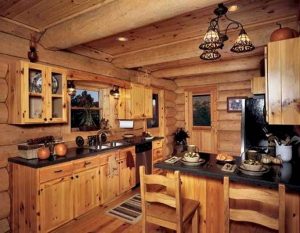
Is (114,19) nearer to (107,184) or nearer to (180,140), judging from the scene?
(107,184)

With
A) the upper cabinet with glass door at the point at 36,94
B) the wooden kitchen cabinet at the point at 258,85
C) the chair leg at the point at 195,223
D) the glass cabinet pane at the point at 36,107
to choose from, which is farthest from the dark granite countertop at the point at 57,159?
the wooden kitchen cabinet at the point at 258,85

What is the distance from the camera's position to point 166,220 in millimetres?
1818

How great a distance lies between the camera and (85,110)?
393cm

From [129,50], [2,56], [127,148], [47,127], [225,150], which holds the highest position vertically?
[129,50]

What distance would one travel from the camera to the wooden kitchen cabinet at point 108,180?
3.31 meters

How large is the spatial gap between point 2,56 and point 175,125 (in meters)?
4.90

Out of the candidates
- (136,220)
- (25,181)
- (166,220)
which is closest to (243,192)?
(166,220)

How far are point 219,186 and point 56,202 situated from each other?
201 centimetres

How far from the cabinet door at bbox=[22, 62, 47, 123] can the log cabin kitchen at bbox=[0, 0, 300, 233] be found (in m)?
0.01

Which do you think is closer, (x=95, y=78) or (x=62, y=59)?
(x=62, y=59)

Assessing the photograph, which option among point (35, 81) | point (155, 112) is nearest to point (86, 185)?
point (35, 81)

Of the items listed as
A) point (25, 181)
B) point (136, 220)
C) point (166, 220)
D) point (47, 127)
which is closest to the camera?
point (166, 220)

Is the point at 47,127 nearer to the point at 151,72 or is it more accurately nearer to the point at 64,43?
the point at 64,43

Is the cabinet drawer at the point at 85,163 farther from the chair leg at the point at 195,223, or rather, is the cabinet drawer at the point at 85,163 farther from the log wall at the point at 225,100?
the log wall at the point at 225,100
